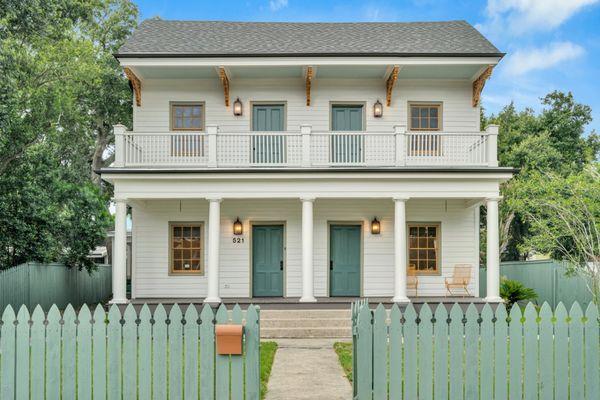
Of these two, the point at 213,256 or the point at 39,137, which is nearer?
the point at 213,256

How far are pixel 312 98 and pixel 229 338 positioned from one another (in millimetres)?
11311

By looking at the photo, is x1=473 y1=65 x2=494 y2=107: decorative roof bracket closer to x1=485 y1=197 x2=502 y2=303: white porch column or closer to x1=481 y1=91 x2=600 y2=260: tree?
x1=485 y1=197 x2=502 y2=303: white porch column

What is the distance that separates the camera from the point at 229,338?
6.08m

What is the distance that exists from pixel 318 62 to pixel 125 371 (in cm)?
1062

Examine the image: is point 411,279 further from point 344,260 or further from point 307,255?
point 307,255

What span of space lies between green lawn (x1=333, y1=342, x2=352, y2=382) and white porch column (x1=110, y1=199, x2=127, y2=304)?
19.2 ft

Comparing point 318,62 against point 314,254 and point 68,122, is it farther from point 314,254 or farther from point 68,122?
point 68,122

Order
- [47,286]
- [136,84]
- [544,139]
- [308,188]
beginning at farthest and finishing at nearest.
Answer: [544,139] < [47,286] < [136,84] < [308,188]

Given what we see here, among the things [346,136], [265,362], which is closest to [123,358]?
[265,362]

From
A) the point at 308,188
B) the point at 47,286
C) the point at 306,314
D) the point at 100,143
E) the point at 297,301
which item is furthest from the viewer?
the point at 100,143

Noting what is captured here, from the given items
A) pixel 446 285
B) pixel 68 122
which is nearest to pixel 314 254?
pixel 446 285

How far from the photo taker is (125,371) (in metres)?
6.16

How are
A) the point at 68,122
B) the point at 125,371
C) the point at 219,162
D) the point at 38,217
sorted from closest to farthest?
the point at 125,371, the point at 219,162, the point at 38,217, the point at 68,122

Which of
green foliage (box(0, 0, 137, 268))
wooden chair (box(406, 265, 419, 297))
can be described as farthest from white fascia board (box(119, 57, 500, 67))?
wooden chair (box(406, 265, 419, 297))
